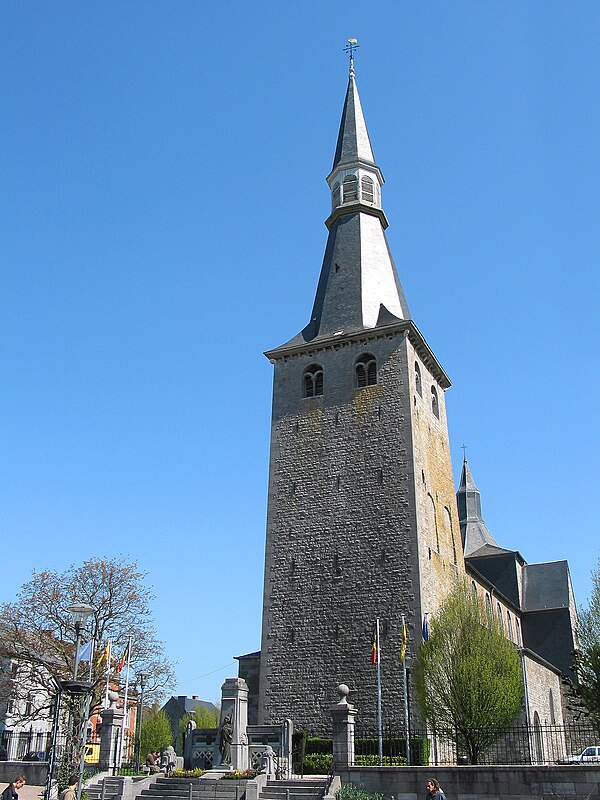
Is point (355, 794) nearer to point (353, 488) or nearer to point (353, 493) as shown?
point (353, 493)

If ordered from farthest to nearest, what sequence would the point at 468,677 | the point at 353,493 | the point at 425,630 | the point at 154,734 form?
the point at 154,734 → the point at 353,493 → the point at 425,630 → the point at 468,677

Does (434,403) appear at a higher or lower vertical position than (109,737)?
higher

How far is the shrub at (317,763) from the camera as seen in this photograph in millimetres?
24375

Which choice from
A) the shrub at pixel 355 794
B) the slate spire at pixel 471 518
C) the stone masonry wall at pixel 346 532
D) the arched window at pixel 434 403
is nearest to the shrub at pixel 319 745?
the stone masonry wall at pixel 346 532

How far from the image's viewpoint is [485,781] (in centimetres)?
1753

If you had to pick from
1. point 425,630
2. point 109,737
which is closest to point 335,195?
point 425,630

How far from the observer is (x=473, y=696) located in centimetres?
2256

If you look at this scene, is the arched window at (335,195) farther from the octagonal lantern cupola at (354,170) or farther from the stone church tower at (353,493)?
the stone church tower at (353,493)

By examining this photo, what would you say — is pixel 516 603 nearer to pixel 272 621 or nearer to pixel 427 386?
pixel 427 386

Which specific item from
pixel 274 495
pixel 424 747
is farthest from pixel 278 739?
pixel 274 495

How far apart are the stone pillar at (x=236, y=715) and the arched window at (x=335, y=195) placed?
23.8 meters

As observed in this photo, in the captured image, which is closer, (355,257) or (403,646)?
(403,646)

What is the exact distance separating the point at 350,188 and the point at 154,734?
35354mm

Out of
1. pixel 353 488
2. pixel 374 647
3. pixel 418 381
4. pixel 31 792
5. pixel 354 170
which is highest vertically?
→ pixel 354 170
